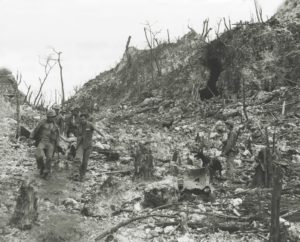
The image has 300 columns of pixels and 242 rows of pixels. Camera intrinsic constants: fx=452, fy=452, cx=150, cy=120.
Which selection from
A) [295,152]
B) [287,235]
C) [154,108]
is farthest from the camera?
[154,108]

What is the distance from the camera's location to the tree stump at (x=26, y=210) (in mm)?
5884

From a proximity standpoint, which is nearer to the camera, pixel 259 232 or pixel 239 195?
pixel 259 232

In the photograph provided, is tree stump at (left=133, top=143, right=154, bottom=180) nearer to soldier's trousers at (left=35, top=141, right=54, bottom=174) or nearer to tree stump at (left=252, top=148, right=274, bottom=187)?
soldier's trousers at (left=35, top=141, right=54, bottom=174)

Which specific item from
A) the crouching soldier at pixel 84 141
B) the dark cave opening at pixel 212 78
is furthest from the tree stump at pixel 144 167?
the dark cave opening at pixel 212 78

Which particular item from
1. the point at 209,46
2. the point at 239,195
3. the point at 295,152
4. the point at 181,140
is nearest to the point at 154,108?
the point at 209,46

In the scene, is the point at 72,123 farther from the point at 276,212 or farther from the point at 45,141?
the point at 276,212

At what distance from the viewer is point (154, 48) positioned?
98.6 feet

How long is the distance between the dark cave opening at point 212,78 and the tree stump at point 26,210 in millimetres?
15021

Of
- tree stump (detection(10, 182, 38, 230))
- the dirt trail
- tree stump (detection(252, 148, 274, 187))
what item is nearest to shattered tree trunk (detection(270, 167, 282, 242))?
the dirt trail

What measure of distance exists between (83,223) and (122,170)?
303 cm

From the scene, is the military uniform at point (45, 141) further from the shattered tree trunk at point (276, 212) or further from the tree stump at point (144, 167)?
the shattered tree trunk at point (276, 212)

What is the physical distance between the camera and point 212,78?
21.3 m

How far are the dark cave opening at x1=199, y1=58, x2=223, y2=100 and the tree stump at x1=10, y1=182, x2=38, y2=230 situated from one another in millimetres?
15021

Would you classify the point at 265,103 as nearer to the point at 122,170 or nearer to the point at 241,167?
the point at 241,167
